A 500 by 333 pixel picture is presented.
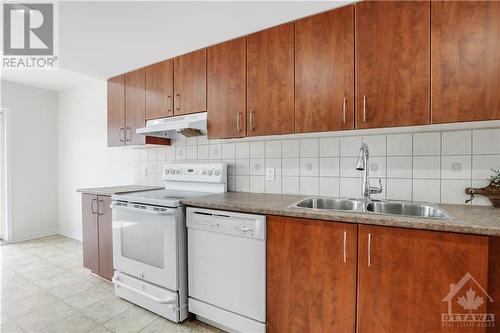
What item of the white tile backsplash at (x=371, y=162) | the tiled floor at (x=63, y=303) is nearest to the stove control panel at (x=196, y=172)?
the white tile backsplash at (x=371, y=162)

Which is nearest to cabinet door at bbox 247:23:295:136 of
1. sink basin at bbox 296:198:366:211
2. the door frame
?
sink basin at bbox 296:198:366:211

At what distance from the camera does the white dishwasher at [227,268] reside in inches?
60.6

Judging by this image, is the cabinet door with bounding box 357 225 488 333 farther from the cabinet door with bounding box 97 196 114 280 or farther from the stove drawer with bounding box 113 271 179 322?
the cabinet door with bounding box 97 196 114 280

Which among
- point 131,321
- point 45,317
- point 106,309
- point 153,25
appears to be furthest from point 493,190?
point 45,317

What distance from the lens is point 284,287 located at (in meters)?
1.48

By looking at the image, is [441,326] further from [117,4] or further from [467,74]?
[117,4]

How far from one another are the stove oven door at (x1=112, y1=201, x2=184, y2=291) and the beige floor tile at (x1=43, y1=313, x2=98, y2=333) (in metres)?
0.41

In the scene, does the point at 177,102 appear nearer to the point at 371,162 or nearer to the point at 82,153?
the point at 371,162

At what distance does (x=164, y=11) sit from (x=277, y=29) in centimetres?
81

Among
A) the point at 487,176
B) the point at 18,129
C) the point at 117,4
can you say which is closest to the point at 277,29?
the point at 117,4

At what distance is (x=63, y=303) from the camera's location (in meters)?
2.11

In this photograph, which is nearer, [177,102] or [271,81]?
[271,81]

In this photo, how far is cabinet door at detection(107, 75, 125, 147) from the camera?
2695 mm

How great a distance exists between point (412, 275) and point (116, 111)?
10.0ft
